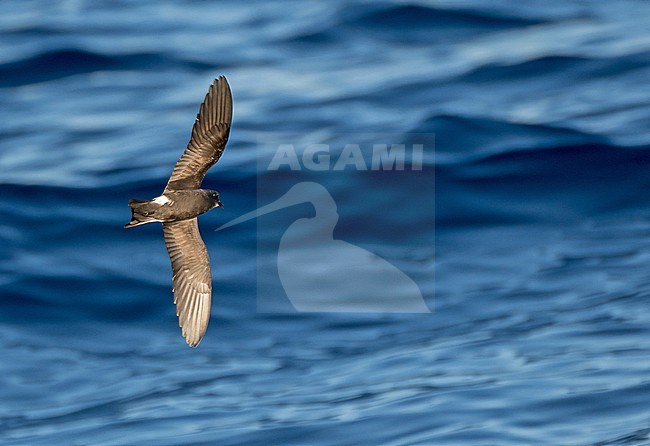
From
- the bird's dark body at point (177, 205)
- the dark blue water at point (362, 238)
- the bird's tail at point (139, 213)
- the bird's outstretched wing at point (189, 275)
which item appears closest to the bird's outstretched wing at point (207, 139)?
the bird's dark body at point (177, 205)

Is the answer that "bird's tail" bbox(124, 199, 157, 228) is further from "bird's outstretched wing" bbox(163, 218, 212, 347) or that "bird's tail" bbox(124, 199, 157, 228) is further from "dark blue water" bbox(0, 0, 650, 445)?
"dark blue water" bbox(0, 0, 650, 445)

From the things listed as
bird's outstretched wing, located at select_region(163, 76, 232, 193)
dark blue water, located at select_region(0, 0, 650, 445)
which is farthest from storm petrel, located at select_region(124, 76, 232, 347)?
dark blue water, located at select_region(0, 0, 650, 445)

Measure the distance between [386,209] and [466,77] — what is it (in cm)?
268

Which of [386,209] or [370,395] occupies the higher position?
[386,209]

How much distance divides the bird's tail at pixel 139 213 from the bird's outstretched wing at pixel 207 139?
301 mm

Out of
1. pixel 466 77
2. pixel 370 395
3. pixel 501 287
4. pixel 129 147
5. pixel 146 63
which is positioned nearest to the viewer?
pixel 370 395

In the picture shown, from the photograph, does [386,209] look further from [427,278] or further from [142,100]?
[142,100]

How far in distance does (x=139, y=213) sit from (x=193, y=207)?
287mm

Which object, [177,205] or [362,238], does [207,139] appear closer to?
[177,205]

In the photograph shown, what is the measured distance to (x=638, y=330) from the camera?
10.8 metres

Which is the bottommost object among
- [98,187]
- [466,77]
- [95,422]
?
[95,422]

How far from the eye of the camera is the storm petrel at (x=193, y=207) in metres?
6.19

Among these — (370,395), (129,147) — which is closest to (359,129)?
(129,147)

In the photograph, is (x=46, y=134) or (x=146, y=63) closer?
(x=46, y=134)
